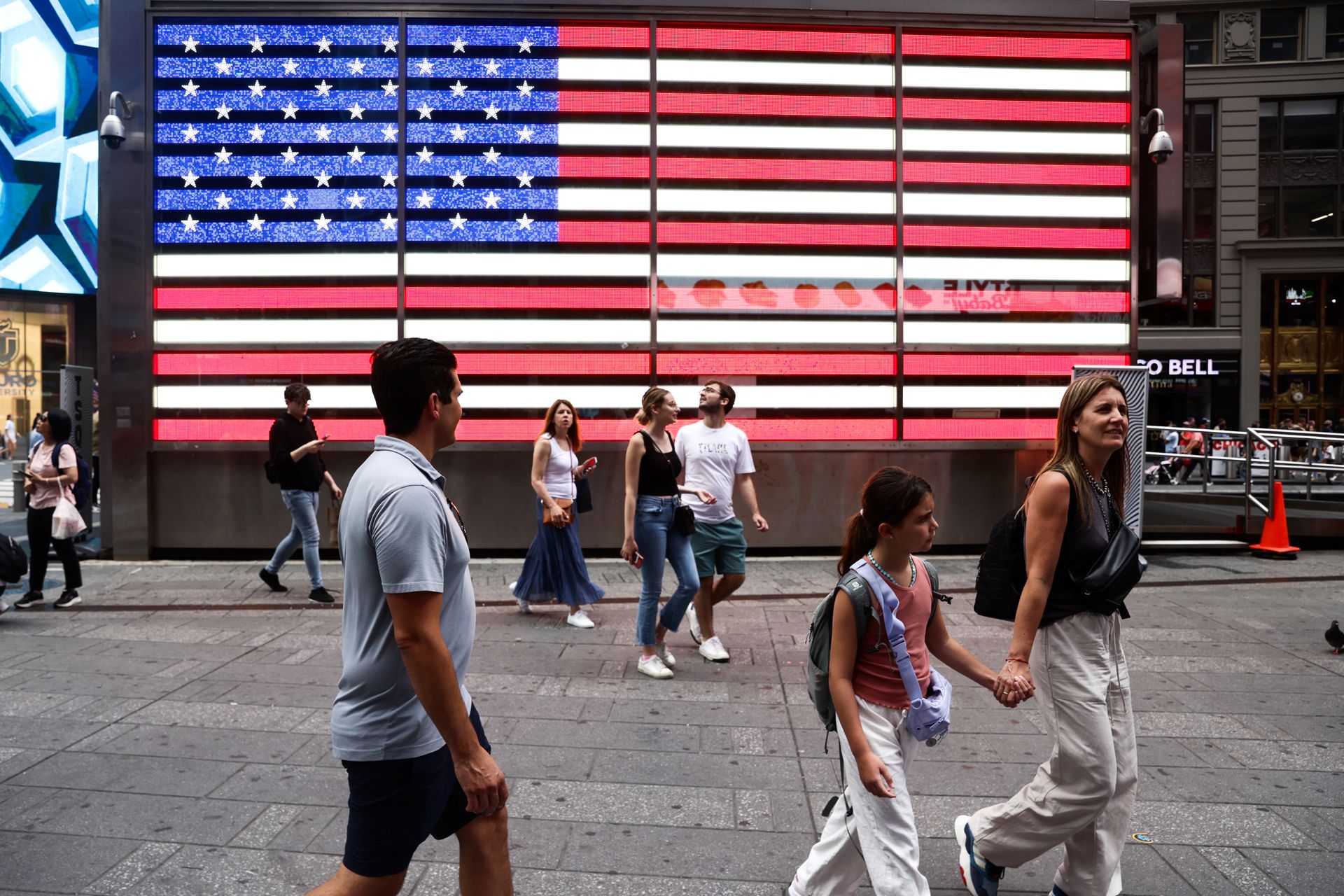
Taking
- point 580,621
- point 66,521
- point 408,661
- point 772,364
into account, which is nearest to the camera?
point 408,661

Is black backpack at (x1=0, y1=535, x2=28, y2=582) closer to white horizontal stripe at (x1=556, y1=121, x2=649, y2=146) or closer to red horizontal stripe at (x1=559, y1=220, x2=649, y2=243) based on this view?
red horizontal stripe at (x1=559, y1=220, x2=649, y2=243)

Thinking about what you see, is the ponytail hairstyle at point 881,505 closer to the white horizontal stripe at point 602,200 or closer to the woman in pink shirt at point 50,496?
the woman in pink shirt at point 50,496

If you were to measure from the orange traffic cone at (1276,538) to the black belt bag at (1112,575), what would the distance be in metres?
9.42

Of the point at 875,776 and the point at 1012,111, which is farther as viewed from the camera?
the point at 1012,111

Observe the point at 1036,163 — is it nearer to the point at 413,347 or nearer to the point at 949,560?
the point at 949,560

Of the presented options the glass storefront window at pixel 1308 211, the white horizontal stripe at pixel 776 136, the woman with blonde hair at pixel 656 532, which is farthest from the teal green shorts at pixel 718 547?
the glass storefront window at pixel 1308 211

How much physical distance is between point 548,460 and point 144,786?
3905 mm

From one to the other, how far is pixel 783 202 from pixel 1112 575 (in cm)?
867

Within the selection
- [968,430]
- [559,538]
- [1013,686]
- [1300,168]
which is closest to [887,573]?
[1013,686]

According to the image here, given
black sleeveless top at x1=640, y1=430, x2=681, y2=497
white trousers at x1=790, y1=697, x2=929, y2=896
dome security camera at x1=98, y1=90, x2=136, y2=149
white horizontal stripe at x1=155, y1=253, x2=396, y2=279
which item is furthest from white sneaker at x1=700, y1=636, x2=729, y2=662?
dome security camera at x1=98, y1=90, x2=136, y2=149

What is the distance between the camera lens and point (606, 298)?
36.3 ft

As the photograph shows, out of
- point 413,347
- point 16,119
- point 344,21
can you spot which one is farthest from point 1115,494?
point 16,119

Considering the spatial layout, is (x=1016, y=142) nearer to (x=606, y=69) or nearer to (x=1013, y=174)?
(x=1013, y=174)

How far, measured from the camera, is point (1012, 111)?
1139 cm
